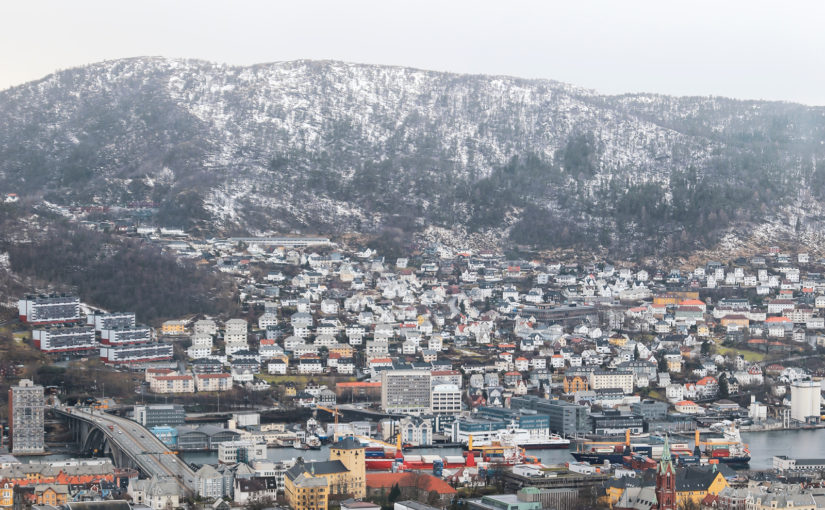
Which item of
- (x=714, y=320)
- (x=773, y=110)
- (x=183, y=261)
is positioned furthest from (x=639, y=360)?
(x=773, y=110)

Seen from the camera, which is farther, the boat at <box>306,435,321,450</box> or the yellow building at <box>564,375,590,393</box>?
the yellow building at <box>564,375,590,393</box>

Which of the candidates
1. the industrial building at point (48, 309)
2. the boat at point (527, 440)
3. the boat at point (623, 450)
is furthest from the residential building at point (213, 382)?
the boat at point (623, 450)

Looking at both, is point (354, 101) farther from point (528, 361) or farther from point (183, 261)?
point (528, 361)

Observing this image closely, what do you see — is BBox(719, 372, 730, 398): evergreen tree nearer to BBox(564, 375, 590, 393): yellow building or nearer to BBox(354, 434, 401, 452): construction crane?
A: BBox(564, 375, 590, 393): yellow building

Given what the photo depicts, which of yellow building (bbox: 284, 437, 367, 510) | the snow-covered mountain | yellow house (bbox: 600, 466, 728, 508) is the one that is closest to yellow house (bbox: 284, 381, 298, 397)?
yellow building (bbox: 284, 437, 367, 510)

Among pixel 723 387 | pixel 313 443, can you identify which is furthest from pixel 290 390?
pixel 723 387

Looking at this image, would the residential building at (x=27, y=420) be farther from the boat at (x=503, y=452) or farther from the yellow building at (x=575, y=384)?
the yellow building at (x=575, y=384)
